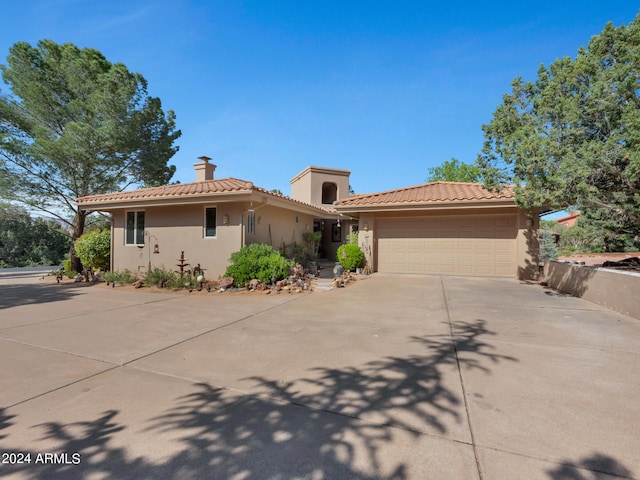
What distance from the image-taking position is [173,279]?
9.46 meters

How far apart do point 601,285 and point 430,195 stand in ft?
20.5

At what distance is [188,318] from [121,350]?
173cm

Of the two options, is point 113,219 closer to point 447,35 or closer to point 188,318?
point 188,318

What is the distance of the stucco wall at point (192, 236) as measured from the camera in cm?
1032

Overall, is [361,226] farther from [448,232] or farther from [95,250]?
[95,250]

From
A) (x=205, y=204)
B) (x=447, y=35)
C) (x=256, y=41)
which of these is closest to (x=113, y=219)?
(x=205, y=204)

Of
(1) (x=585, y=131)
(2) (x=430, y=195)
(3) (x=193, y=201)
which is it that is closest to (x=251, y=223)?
(3) (x=193, y=201)

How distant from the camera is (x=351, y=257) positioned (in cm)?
1206

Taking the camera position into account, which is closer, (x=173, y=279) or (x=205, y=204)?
(x=173, y=279)

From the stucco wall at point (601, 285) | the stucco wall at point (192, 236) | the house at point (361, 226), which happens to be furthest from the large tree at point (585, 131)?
the stucco wall at point (192, 236)

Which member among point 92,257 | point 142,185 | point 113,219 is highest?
point 142,185

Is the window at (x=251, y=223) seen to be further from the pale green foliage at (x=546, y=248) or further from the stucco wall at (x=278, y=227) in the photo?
the pale green foliage at (x=546, y=248)

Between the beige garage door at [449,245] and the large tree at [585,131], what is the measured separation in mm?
3967

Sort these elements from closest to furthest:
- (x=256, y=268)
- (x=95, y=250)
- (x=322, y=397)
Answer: (x=322, y=397)
(x=256, y=268)
(x=95, y=250)
